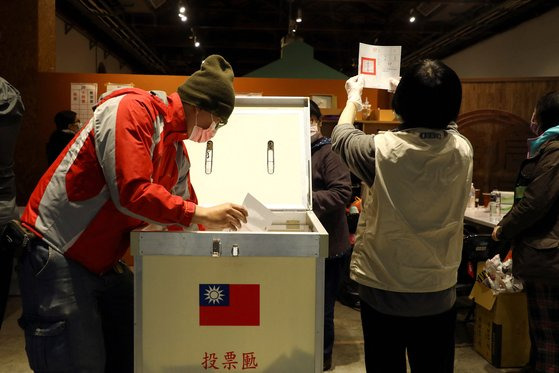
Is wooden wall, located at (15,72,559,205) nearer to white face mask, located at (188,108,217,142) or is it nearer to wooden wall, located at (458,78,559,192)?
wooden wall, located at (458,78,559,192)

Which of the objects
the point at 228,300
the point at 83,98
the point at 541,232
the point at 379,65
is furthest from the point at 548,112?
the point at 83,98

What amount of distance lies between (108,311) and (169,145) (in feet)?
1.88

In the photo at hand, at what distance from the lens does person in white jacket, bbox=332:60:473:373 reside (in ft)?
4.50

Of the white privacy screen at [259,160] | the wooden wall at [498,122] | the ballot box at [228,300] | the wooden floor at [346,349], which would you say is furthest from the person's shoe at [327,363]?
the wooden wall at [498,122]

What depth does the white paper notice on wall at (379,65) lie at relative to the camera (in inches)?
69.3

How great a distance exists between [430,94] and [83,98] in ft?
14.6

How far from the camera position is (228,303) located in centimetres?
134

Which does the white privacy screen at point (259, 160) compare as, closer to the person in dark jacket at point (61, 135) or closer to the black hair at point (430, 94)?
the black hair at point (430, 94)

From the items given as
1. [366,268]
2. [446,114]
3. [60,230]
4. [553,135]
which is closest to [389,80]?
[446,114]

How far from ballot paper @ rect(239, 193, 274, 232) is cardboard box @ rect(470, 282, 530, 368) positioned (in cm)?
206

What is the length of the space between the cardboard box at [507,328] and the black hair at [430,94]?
1925 mm

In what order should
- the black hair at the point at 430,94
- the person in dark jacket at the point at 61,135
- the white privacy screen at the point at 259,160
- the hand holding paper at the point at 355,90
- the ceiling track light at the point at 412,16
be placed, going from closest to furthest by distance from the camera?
the black hair at the point at 430,94, the hand holding paper at the point at 355,90, the white privacy screen at the point at 259,160, the person in dark jacket at the point at 61,135, the ceiling track light at the point at 412,16

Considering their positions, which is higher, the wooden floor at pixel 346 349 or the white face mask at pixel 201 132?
the white face mask at pixel 201 132

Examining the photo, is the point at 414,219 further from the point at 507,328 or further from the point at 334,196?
the point at 507,328
